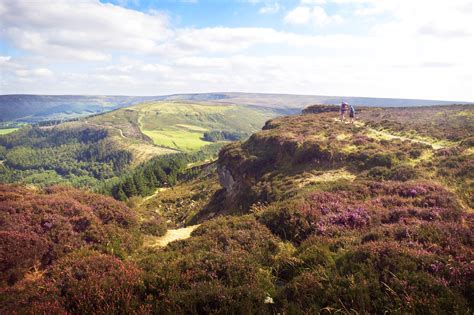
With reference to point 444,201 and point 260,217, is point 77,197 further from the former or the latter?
point 444,201

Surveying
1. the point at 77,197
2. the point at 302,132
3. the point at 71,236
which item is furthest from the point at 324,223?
the point at 302,132

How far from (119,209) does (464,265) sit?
14.9 m

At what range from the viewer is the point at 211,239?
1050 cm

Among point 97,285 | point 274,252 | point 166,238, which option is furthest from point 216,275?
point 166,238

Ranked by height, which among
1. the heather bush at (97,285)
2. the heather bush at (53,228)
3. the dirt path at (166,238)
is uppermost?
the heather bush at (97,285)

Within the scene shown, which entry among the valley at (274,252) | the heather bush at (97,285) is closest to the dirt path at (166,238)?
the valley at (274,252)

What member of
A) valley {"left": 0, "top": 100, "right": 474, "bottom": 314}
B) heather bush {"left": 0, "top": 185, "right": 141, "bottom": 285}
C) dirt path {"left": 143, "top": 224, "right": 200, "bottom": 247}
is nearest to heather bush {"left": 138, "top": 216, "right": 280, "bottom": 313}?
valley {"left": 0, "top": 100, "right": 474, "bottom": 314}

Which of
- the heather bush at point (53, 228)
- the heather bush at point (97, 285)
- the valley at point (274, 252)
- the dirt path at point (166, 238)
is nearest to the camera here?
the valley at point (274, 252)

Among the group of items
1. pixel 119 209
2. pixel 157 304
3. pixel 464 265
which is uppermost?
pixel 464 265

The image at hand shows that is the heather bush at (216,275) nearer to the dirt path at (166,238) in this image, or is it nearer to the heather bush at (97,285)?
the heather bush at (97,285)

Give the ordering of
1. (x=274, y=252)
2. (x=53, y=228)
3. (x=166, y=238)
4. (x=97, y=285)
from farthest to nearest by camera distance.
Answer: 1. (x=166, y=238)
2. (x=53, y=228)
3. (x=274, y=252)
4. (x=97, y=285)

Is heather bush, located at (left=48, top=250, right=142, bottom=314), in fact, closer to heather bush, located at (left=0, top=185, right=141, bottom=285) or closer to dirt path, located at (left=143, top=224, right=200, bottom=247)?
heather bush, located at (left=0, top=185, right=141, bottom=285)

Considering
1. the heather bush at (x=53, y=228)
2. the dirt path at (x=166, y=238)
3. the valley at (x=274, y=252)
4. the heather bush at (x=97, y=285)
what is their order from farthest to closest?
1. the dirt path at (x=166, y=238)
2. the heather bush at (x=53, y=228)
3. the heather bush at (x=97, y=285)
4. the valley at (x=274, y=252)

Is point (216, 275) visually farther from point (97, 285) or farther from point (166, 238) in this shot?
point (166, 238)
